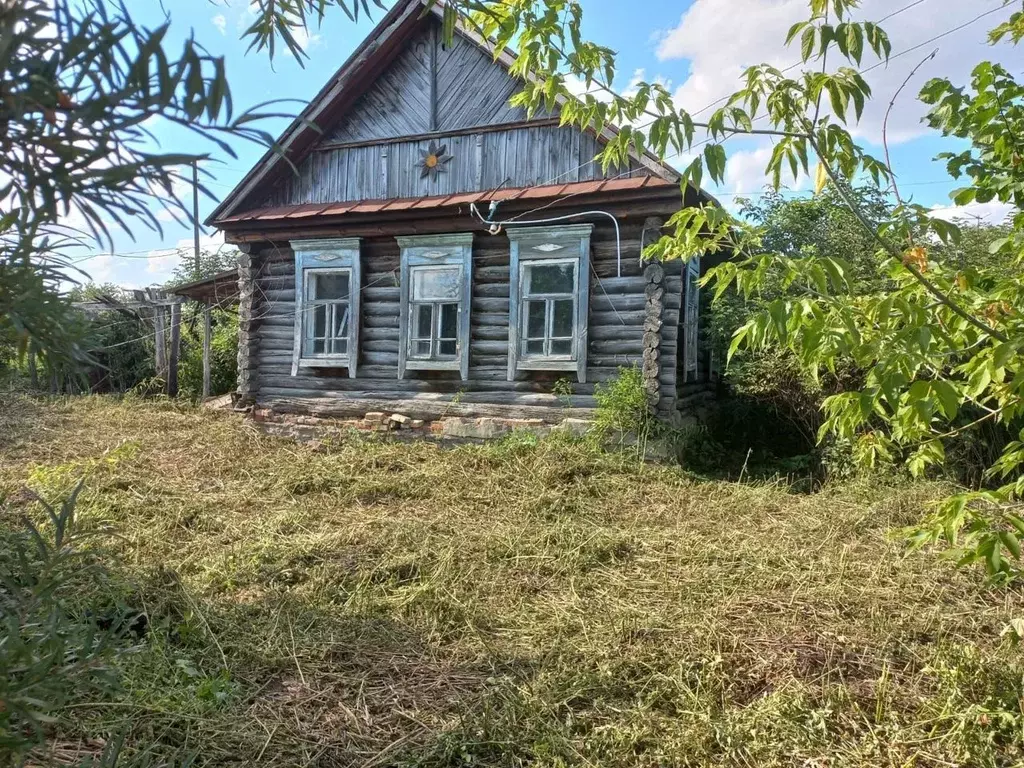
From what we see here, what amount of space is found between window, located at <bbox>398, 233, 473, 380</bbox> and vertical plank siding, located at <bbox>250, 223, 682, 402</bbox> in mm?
139

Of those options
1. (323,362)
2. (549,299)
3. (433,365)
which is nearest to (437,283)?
(433,365)

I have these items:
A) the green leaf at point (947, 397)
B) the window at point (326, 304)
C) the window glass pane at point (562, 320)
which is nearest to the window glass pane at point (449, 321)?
the window at point (326, 304)

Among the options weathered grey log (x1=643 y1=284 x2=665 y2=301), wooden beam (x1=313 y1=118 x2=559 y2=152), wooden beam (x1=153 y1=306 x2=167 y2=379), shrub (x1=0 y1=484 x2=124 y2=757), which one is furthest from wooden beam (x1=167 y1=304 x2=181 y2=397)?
shrub (x1=0 y1=484 x2=124 y2=757)

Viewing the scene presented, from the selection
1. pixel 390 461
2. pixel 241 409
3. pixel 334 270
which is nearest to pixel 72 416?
pixel 241 409

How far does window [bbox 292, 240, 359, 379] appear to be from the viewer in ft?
31.6

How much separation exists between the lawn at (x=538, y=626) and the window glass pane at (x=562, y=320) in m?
2.08

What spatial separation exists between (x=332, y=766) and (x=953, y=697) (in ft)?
8.67

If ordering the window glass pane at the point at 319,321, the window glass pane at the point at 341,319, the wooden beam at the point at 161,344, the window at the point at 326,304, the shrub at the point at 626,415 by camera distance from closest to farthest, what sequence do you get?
the shrub at the point at 626,415, the window at the point at 326,304, the window glass pane at the point at 341,319, the window glass pane at the point at 319,321, the wooden beam at the point at 161,344

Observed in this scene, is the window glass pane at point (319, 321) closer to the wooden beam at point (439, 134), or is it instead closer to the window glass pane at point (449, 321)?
the window glass pane at point (449, 321)

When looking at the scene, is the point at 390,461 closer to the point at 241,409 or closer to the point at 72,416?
the point at 241,409

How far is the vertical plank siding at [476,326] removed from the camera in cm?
819

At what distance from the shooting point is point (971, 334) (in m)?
2.34

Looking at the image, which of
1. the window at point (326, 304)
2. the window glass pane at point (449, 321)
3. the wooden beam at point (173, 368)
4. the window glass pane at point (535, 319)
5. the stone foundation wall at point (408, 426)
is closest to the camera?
the stone foundation wall at point (408, 426)

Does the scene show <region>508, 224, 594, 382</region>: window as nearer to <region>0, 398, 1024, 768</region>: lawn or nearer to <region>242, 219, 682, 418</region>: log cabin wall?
<region>242, 219, 682, 418</region>: log cabin wall
